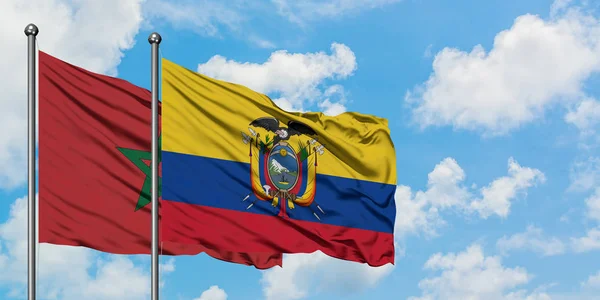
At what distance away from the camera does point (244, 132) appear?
19.5 metres

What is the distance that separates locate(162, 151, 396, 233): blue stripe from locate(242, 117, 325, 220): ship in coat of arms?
5.4 inches

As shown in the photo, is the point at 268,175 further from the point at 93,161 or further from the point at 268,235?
the point at 93,161

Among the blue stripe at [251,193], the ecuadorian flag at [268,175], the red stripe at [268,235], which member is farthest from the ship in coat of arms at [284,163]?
the red stripe at [268,235]

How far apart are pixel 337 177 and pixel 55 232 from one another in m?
6.38

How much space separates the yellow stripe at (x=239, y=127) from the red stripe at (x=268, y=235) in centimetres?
105

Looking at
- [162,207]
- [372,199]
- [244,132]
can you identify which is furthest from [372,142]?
[162,207]

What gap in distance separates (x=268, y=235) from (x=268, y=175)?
112 centimetres

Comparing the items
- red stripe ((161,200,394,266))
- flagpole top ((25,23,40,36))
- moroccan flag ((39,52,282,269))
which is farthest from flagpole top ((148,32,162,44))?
red stripe ((161,200,394,266))

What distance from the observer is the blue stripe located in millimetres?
18109

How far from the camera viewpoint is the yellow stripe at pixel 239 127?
713 inches

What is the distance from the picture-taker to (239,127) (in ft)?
63.7

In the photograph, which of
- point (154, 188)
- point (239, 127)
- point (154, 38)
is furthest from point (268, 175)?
point (154, 38)

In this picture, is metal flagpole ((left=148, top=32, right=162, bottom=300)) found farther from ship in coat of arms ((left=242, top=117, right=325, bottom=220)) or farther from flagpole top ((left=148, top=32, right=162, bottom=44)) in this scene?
ship in coat of arms ((left=242, top=117, right=325, bottom=220))

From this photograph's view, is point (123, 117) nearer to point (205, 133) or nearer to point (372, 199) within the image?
point (205, 133)
